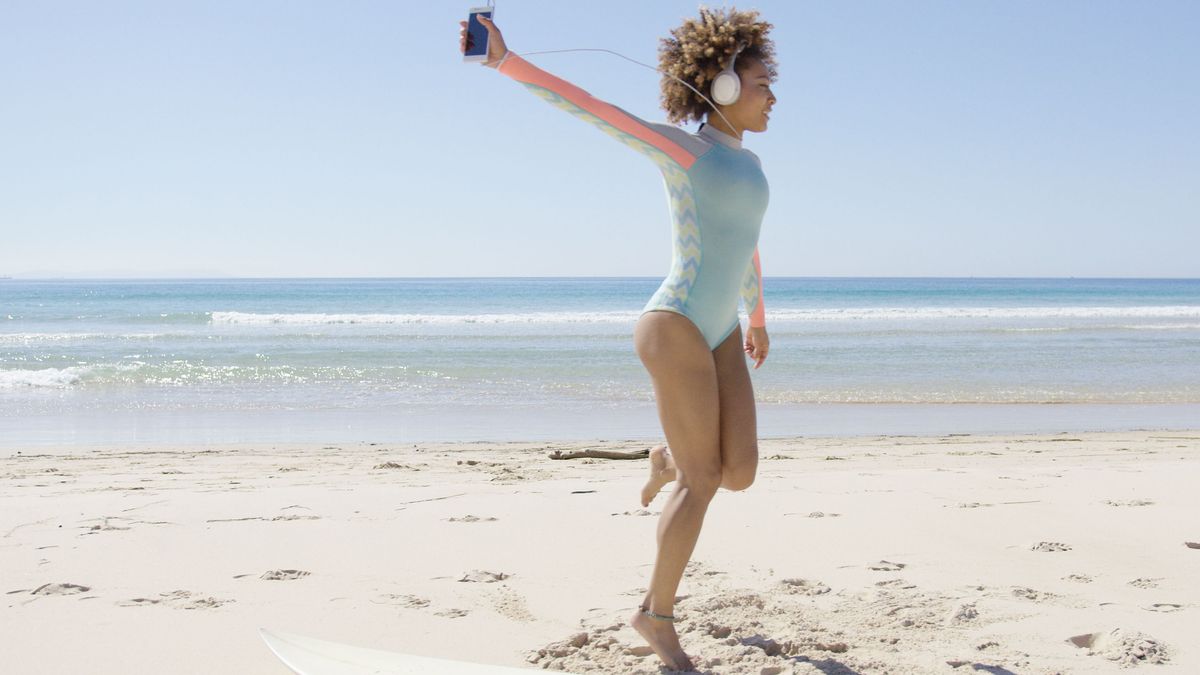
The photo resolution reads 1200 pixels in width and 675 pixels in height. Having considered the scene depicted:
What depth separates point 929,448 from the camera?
776 centimetres

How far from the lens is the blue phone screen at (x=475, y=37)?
8.09 ft

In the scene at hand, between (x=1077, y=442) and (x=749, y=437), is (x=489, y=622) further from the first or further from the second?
(x=1077, y=442)

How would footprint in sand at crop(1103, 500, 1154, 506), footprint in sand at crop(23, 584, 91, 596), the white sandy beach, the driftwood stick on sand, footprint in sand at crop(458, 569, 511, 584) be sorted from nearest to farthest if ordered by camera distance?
the white sandy beach, footprint in sand at crop(23, 584, 91, 596), footprint in sand at crop(458, 569, 511, 584), footprint in sand at crop(1103, 500, 1154, 506), the driftwood stick on sand

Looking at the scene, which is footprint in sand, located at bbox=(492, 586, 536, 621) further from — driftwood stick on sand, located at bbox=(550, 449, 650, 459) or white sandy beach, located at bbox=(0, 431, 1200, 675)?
driftwood stick on sand, located at bbox=(550, 449, 650, 459)

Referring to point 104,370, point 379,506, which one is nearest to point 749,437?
point 379,506

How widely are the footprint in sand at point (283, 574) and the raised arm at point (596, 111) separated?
2112 millimetres

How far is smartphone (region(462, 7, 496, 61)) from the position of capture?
2.46 m

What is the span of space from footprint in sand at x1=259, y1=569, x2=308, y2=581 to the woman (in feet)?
5.14

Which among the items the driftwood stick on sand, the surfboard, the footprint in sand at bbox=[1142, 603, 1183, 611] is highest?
the surfboard

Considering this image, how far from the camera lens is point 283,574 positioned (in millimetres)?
3566

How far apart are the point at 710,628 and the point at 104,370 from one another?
13.1 metres

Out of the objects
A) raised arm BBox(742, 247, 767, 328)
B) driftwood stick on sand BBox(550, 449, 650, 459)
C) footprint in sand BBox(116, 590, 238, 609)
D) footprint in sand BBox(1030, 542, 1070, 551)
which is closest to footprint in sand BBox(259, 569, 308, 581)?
footprint in sand BBox(116, 590, 238, 609)

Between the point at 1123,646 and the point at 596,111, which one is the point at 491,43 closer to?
the point at 596,111

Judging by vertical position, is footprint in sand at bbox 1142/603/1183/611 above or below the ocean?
above
